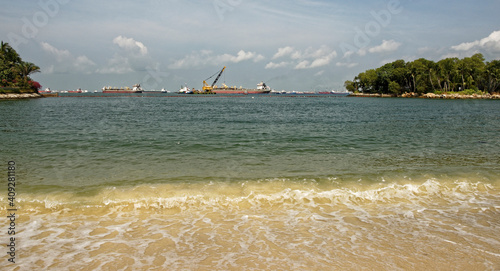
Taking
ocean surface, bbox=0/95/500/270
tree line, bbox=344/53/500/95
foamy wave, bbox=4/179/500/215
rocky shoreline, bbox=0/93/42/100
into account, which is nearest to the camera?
ocean surface, bbox=0/95/500/270

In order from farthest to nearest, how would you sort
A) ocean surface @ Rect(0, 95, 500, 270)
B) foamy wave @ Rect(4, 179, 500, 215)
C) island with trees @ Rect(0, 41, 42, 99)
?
island with trees @ Rect(0, 41, 42, 99)
foamy wave @ Rect(4, 179, 500, 215)
ocean surface @ Rect(0, 95, 500, 270)

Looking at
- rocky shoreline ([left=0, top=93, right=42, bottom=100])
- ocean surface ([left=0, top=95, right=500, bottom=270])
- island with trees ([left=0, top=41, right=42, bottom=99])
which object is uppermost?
island with trees ([left=0, top=41, right=42, bottom=99])

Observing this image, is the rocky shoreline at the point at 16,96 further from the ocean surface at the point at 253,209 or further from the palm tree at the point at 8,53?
the ocean surface at the point at 253,209

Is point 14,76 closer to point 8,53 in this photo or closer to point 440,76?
point 8,53

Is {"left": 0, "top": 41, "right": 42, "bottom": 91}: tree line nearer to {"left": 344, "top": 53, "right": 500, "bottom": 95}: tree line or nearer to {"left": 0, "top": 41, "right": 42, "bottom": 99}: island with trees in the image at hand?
{"left": 0, "top": 41, "right": 42, "bottom": 99}: island with trees

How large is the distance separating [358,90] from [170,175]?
19513 cm

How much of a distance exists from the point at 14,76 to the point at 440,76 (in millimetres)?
175850

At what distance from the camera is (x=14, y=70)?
99438mm

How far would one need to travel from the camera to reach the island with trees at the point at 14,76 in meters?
94.4

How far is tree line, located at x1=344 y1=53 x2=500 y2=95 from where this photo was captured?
111m

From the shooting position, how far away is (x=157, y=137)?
19328 mm

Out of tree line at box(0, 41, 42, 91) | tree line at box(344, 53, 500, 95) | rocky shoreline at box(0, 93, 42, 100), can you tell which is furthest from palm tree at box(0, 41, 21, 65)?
tree line at box(344, 53, 500, 95)

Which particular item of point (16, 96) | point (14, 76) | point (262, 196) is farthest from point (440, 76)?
point (14, 76)

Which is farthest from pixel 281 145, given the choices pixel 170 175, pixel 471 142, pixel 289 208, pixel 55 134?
pixel 55 134
